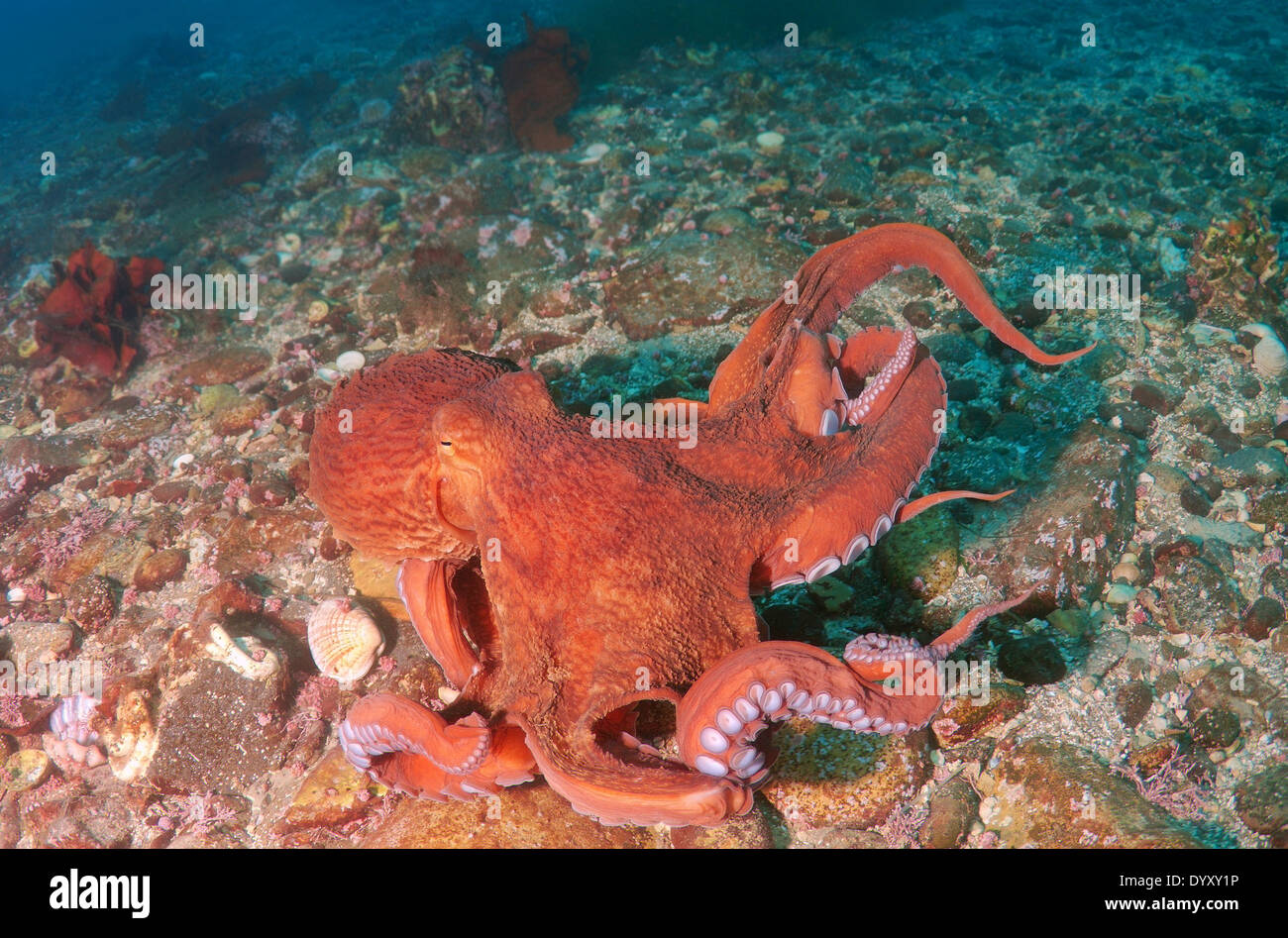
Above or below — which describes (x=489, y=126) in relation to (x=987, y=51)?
below

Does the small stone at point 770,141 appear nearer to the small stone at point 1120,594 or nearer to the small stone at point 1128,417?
the small stone at point 1128,417

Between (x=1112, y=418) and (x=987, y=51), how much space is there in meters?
14.2

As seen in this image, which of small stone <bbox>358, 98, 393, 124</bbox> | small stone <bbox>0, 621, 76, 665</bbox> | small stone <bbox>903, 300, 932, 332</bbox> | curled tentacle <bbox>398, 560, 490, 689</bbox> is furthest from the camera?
small stone <bbox>358, 98, 393, 124</bbox>

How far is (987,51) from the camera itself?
15852 mm

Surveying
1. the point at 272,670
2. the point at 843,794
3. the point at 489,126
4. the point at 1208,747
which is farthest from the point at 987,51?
the point at 272,670

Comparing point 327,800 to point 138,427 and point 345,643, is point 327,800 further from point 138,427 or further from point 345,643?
point 138,427

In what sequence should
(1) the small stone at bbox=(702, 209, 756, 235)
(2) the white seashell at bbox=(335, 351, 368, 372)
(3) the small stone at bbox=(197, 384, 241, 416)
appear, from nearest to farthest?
(3) the small stone at bbox=(197, 384, 241, 416) → (2) the white seashell at bbox=(335, 351, 368, 372) → (1) the small stone at bbox=(702, 209, 756, 235)

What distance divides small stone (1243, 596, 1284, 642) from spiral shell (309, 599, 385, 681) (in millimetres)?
6180

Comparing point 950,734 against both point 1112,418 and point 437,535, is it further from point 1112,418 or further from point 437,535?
point 1112,418

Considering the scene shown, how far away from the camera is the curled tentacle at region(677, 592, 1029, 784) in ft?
7.22

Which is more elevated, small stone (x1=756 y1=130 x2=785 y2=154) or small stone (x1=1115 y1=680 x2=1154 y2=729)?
small stone (x1=756 y1=130 x2=785 y2=154)

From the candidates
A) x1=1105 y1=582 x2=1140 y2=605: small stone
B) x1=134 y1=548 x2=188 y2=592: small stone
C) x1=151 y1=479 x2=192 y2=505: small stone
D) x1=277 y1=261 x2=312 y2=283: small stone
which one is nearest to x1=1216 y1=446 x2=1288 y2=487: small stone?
x1=1105 y1=582 x2=1140 y2=605: small stone

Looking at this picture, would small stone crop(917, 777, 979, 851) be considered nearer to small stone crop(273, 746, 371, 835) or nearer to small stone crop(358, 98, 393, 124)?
small stone crop(273, 746, 371, 835)

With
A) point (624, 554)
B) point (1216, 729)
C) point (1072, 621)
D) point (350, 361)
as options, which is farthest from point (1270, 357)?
point (350, 361)
